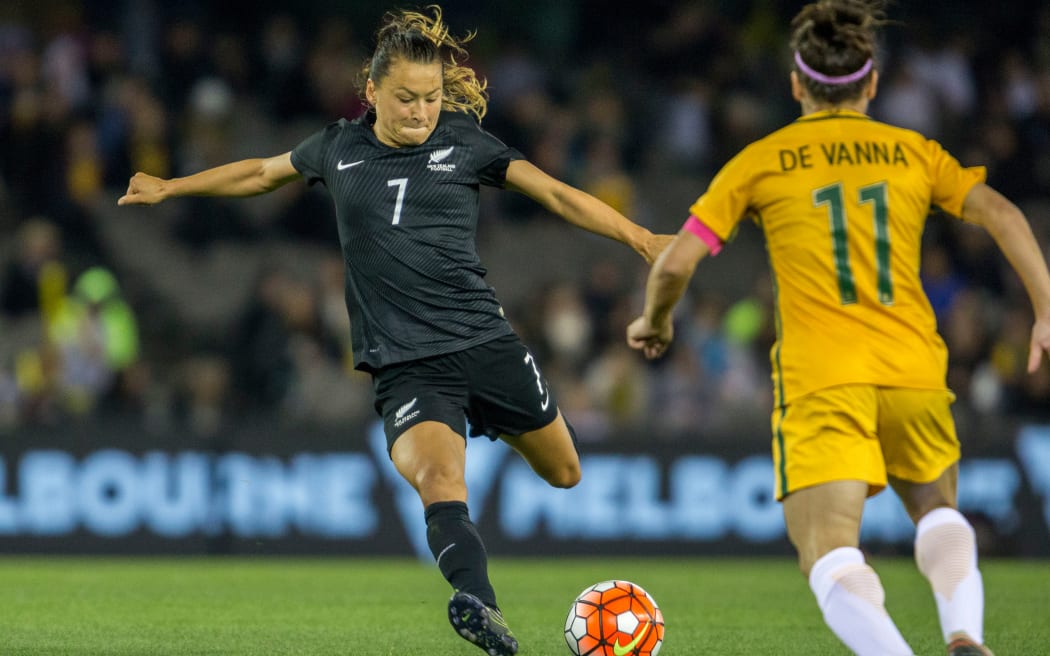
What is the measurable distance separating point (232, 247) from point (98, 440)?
3500 millimetres

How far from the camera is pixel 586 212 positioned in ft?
18.9

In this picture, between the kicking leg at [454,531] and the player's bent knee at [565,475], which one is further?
the player's bent knee at [565,475]

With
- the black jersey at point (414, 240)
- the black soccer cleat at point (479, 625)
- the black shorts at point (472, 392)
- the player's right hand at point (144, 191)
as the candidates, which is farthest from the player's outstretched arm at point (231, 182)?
the black soccer cleat at point (479, 625)

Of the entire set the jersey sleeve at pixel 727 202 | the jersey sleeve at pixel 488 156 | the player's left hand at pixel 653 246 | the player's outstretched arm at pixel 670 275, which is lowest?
the player's outstretched arm at pixel 670 275

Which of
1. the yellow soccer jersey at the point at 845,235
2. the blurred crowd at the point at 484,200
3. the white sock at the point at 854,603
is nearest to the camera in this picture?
the white sock at the point at 854,603

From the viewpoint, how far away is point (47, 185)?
14453 mm

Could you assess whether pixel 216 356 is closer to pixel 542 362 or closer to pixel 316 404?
pixel 316 404

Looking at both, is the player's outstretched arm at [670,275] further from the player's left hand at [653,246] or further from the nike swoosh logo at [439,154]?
the nike swoosh logo at [439,154]

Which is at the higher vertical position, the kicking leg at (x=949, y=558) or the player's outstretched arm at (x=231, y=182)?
the player's outstretched arm at (x=231, y=182)

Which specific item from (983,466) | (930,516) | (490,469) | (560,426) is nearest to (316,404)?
(490,469)

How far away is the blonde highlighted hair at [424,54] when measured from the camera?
566 centimetres

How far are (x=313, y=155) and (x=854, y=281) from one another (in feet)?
7.82

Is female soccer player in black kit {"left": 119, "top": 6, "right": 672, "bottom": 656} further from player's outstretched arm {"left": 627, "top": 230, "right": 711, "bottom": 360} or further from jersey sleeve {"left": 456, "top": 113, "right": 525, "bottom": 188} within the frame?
player's outstretched arm {"left": 627, "top": 230, "right": 711, "bottom": 360}

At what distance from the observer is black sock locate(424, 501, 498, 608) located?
17.2ft
